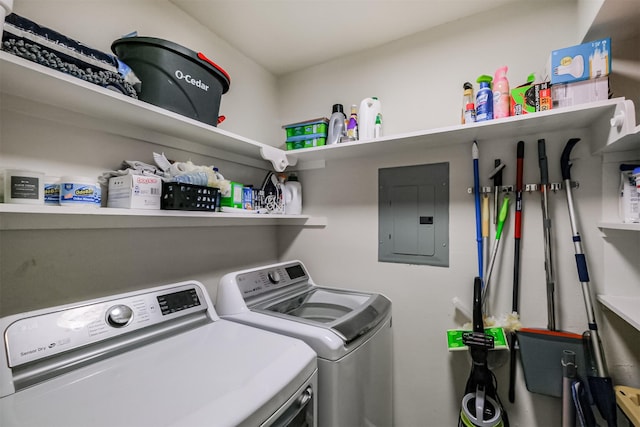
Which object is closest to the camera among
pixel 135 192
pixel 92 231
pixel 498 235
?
pixel 135 192

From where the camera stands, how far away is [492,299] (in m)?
1.46

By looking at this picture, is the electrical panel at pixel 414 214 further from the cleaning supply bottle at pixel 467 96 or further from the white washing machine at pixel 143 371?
the white washing machine at pixel 143 371

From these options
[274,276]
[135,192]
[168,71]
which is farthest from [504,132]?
[135,192]

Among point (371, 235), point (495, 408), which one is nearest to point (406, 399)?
point (495, 408)

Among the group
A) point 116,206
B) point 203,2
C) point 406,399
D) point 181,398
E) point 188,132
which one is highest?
point 203,2

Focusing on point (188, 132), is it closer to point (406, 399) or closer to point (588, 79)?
point (588, 79)

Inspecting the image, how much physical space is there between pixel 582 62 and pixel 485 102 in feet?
1.12

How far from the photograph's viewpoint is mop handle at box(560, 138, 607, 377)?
118 cm

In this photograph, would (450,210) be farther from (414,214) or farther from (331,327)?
(331,327)

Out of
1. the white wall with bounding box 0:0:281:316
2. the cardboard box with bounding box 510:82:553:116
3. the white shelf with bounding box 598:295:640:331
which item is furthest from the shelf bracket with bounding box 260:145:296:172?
the white shelf with bounding box 598:295:640:331

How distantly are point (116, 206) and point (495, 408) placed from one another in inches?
73.7

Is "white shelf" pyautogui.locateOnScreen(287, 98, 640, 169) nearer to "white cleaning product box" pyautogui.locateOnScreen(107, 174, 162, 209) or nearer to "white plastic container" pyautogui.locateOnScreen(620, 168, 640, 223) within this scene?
"white plastic container" pyautogui.locateOnScreen(620, 168, 640, 223)

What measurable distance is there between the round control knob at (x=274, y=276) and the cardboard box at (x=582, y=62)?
158 centimetres

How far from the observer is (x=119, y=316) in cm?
97
